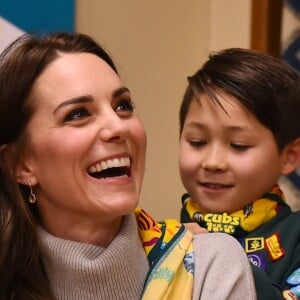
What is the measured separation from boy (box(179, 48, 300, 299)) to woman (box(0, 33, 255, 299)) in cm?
24

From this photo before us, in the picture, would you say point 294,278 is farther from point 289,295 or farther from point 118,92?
point 118,92

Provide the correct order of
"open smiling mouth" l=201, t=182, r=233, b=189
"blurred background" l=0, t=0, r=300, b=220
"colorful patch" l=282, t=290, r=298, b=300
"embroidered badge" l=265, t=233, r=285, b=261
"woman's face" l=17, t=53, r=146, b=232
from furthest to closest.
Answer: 1. "blurred background" l=0, t=0, r=300, b=220
2. "open smiling mouth" l=201, t=182, r=233, b=189
3. "embroidered badge" l=265, t=233, r=285, b=261
4. "colorful patch" l=282, t=290, r=298, b=300
5. "woman's face" l=17, t=53, r=146, b=232

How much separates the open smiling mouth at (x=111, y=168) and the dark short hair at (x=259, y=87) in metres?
0.38

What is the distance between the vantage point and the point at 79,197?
1.01 m

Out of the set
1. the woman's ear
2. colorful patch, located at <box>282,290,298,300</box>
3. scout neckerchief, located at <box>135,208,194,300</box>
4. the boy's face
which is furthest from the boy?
the woman's ear

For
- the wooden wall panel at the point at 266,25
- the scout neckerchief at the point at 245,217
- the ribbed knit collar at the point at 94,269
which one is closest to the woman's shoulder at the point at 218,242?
the ribbed knit collar at the point at 94,269

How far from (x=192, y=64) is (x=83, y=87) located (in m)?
1.04

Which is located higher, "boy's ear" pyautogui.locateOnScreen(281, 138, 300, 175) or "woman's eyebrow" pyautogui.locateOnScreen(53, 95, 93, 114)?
"woman's eyebrow" pyautogui.locateOnScreen(53, 95, 93, 114)

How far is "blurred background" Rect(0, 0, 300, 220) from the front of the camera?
Answer: 1.80m

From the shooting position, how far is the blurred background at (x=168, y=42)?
1803mm

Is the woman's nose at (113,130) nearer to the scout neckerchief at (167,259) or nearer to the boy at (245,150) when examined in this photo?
the scout neckerchief at (167,259)

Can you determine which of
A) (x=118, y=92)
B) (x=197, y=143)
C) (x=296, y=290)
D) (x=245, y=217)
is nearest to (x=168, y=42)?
(x=197, y=143)

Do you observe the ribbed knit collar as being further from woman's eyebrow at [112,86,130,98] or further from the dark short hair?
the dark short hair

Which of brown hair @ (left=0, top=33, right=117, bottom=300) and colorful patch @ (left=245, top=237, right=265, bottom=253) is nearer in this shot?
brown hair @ (left=0, top=33, right=117, bottom=300)
